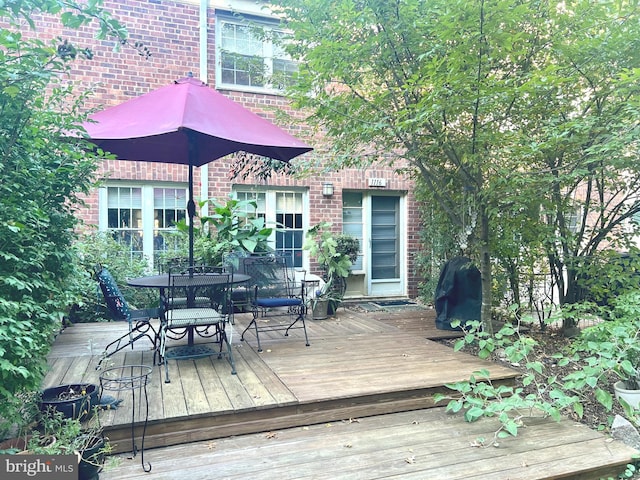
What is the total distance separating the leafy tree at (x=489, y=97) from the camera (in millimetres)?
3301

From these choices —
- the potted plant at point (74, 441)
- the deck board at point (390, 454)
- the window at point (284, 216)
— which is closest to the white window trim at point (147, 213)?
the window at point (284, 216)

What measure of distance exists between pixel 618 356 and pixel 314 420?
2094 millimetres

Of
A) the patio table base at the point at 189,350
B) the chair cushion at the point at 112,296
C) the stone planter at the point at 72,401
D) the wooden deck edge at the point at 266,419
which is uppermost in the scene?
the chair cushion at the point at 112,296

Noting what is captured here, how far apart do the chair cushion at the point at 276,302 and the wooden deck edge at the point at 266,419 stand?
1.61 m

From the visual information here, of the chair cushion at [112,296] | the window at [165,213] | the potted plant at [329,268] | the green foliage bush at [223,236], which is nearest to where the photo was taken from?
the chair cushion at [112,296]

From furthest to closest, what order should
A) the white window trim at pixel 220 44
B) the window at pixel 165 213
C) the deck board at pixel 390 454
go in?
the white window trim at pixel 220 44
the window at pixel 165 213
the deck board at pixel 390 454

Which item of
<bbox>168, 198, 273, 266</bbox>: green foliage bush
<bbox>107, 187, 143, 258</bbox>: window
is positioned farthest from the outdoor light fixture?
<bbox>107, 187, 143, 258</bbox>: window

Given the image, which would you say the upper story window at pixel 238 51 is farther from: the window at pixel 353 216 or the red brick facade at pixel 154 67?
the window at pixel 353 216

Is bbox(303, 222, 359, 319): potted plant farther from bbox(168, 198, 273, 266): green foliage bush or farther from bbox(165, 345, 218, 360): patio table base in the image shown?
bbox(165, 345, 218, 360): patio table base

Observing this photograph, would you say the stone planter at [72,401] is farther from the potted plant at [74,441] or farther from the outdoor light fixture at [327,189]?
the outdoor light fixture at [327,189]

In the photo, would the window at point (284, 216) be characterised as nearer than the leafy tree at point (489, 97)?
No

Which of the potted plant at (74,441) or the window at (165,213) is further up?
the window at (165,213)

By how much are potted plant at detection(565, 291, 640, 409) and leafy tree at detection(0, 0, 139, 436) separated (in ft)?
10.4

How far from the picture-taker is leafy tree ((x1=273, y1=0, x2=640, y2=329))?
3.30 m
